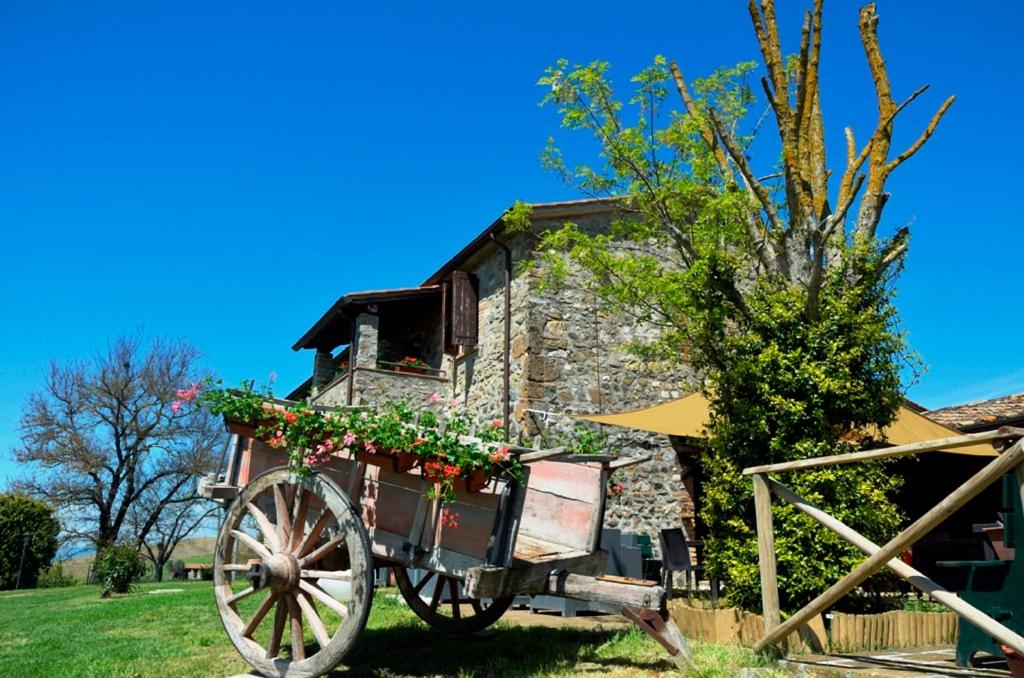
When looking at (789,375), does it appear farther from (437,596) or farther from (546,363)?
(546,363)

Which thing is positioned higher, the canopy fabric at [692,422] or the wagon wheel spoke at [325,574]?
the canopy fabric at [692,422]

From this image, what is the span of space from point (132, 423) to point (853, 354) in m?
23.9

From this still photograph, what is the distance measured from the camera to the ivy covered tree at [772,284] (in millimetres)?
5469

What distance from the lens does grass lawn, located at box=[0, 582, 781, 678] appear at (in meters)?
4.27

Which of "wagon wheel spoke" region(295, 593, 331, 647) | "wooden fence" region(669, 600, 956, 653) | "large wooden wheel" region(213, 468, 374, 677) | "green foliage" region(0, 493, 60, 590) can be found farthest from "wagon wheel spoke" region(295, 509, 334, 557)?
"green foliage" region(0, 493, 60, 590)

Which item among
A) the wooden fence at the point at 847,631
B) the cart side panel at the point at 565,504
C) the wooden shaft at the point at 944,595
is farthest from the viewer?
the cart side panel at the point at 565,504

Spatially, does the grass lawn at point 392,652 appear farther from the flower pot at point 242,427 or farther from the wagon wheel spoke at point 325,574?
Answer: the flower pot at point 242,427

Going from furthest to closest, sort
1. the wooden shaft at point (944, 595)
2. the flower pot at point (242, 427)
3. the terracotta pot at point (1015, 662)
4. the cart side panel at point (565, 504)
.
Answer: the cart side panel at point (565, 504), the flower pot at point (242, 427), the terracotta pot at point (1015, 662), the wooden shaft at point (944, 595)

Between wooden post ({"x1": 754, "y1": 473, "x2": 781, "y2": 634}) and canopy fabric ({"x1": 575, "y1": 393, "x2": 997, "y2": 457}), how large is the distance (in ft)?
10.4

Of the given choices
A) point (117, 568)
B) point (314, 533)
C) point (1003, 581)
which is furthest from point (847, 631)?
point (117, 568)

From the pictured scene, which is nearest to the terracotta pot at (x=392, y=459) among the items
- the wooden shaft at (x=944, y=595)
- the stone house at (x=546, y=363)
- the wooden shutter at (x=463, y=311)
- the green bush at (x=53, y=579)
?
the wooden shaft at (x=944, y=595)

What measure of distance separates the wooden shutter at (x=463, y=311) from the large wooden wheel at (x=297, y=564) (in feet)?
28.9

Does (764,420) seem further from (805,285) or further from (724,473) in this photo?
(805,285)

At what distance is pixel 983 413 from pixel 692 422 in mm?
7715
